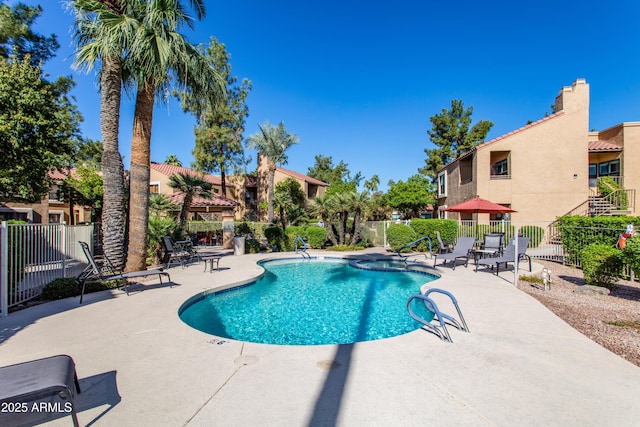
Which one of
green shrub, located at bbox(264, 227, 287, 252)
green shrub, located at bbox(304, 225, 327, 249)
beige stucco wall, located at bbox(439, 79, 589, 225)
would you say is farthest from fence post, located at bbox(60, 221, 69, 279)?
beige stucco wall, located at bbox(439, 79, 589, 225)

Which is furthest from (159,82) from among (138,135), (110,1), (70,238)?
(70,238)

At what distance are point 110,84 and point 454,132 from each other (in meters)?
40.4

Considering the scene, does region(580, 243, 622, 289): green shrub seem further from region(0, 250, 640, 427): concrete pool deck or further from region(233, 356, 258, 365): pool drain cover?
region(233, 356, 258, 365): pool drain cover

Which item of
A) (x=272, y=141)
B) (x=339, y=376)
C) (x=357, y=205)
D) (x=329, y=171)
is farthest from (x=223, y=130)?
(x=339, y=376)

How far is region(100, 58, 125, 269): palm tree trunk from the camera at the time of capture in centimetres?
929

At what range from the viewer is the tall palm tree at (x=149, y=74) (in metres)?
9.13

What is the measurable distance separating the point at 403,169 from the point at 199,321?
40150 millimetres

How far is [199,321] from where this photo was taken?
6590 mm

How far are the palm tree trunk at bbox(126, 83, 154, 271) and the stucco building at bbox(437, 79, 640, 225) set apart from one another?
62.7ft

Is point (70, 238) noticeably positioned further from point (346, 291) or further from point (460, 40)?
point (460, 40)

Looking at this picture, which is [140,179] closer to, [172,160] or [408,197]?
[408,197]

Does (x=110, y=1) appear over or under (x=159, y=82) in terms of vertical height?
over

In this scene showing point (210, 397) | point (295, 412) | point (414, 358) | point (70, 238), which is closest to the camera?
point (295, 412)

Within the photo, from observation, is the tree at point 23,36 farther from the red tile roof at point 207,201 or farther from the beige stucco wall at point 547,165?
the beige stucco wall at point 547,165
